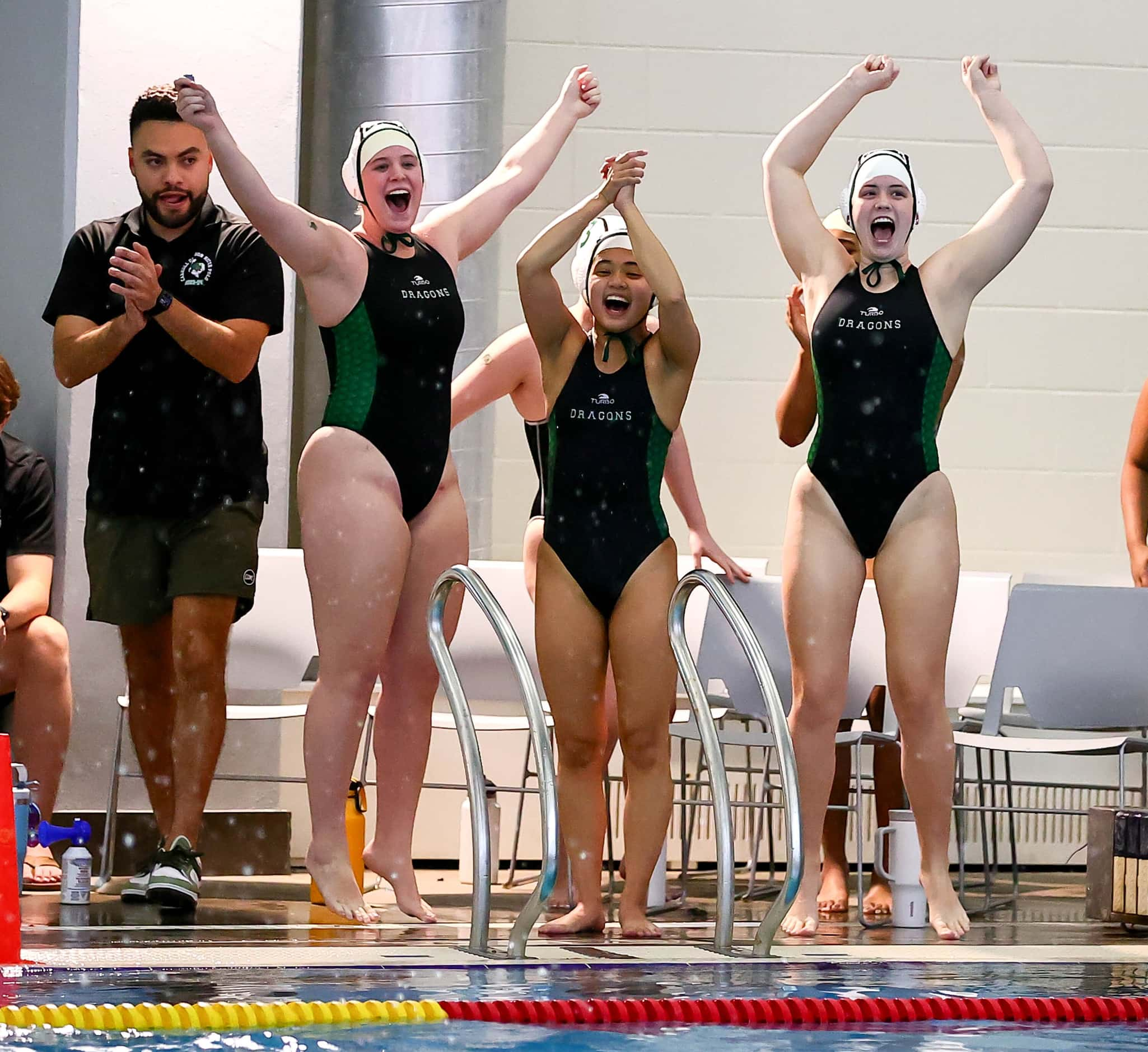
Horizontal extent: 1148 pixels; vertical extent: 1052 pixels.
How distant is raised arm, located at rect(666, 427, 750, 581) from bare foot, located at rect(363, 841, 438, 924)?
4.63 feet

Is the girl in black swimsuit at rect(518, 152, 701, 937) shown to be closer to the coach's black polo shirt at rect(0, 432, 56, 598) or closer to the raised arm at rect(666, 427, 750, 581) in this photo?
the raised arm at rect(666, 427, 750, 581)

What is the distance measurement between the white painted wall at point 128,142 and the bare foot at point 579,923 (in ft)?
6.75

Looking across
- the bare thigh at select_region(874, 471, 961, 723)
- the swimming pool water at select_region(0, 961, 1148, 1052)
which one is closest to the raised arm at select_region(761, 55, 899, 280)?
the bare thigh at select_region(874, 471, 961, 723)

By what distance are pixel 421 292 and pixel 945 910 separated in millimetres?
2121

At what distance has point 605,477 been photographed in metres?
4.70

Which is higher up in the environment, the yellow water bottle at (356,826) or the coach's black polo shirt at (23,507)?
the coach's black polo shirt at (23,507)

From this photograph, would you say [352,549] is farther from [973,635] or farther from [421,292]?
[973,635]

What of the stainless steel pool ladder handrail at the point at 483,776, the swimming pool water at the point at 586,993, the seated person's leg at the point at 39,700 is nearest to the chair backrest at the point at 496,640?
the seated person's leg at the point at 39,700

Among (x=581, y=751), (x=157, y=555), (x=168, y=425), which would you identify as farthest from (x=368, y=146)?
(x=581, y=751)

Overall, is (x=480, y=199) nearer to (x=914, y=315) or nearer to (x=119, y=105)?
(x=914, y=315)

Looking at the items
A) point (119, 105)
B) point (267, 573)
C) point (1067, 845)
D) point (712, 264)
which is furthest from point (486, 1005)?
point (712, 264)

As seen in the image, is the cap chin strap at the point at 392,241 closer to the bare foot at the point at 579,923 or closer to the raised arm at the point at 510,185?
the raised arm at the point at 510,185

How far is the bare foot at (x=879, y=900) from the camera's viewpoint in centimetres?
534

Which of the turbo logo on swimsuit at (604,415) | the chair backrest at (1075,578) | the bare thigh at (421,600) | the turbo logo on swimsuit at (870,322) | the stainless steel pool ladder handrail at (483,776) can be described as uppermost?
the turbo logo on swimsuit at (870,322)
